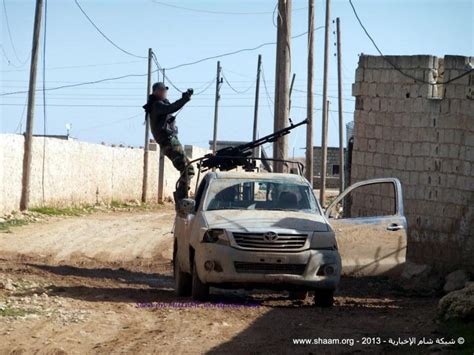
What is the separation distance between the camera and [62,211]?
2853 centimetres

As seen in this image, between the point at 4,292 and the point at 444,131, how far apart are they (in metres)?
7.73

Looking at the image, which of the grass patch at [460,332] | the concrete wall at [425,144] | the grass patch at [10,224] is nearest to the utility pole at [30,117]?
the grass patch at [10,224]

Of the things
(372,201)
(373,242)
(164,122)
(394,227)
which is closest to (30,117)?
(164,122)

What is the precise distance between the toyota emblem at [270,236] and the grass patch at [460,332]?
2352 mm

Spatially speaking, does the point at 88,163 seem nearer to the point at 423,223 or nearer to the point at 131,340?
the point at 423,223

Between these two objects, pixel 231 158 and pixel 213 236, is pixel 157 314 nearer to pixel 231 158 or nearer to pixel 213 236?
pixel 213 236

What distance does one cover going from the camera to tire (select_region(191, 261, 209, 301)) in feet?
40.7

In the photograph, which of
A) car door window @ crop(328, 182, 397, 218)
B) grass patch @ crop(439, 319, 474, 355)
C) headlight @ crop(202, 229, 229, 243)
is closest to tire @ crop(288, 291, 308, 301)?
headlight @ crop(202, 229, 229, 243)

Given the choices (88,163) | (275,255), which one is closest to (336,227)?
(275,255)

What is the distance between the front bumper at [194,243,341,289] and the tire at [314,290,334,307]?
24 cm

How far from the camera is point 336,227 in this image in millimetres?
13844

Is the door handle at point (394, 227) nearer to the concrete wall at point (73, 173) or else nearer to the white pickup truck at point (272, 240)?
the white pickup truck at point (272, 240)

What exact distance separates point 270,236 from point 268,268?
38 cm

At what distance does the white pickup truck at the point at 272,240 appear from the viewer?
12.1m
